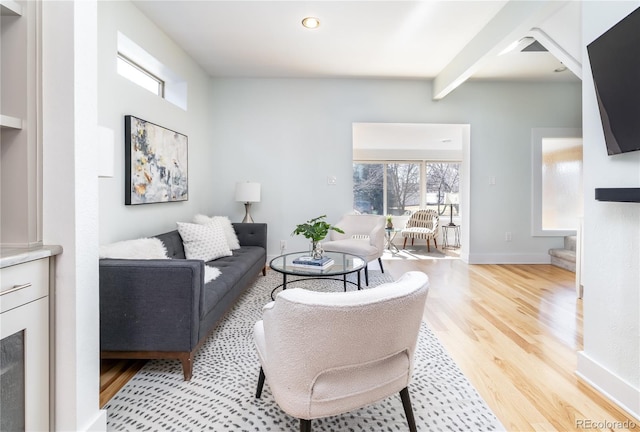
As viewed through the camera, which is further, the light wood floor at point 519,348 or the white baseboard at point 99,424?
the light wood floor at point 519,348

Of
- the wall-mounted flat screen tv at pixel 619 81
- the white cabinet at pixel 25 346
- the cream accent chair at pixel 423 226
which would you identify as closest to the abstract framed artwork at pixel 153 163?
the white cabinet at pixel 25 346

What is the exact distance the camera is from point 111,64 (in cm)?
231

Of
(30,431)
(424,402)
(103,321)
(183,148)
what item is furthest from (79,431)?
(183,148)

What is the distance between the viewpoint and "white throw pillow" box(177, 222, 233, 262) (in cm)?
285

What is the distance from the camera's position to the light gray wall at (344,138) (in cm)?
440

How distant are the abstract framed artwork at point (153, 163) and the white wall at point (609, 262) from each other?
3.12 m

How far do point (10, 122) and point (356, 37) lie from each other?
298 centimetres

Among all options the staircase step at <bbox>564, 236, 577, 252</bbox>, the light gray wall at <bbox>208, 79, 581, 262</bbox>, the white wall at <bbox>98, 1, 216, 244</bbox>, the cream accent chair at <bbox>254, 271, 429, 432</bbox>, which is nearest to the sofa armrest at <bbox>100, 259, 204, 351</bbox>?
the cream accent chair at <bbox>254, 271, 429, 432</bbox>

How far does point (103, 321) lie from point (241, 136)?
3.25 m

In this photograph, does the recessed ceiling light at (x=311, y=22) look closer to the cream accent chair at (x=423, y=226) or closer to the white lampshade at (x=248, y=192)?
the white lampshade at (x=248, y=192)

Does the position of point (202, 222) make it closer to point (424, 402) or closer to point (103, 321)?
point (103, 321)

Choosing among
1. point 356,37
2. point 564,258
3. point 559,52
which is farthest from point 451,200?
point 559,52

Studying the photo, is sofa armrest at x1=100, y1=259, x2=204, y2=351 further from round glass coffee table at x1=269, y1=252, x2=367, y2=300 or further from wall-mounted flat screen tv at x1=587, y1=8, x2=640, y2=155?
wall-mounted flat screen tv at x1=587, y1=8, x2=640, y2=155

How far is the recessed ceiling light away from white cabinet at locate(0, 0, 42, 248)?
7.31 feet
